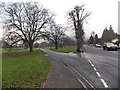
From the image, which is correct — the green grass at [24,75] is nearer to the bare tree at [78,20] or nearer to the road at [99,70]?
the road at [99,70]

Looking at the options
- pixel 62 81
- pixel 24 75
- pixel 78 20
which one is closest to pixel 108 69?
pixel 62 81

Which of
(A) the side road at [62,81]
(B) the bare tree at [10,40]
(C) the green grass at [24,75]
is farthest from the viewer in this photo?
(B) the bare tree at [10,40]

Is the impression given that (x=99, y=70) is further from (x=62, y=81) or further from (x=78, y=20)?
(x=78, y=20)

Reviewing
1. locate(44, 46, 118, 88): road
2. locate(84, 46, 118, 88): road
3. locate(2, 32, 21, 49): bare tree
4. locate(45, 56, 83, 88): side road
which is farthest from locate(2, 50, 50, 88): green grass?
locate(2, 32, 21, 49): bare tree

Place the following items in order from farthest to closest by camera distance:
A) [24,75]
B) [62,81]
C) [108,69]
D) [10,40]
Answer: [10,40] → [108,69] → [24,75] → [62,81]

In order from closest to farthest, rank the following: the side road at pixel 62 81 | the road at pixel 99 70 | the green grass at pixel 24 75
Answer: the side road at pixel 62 81
the road at pixel 99 70
the green grass at pixel 24 75

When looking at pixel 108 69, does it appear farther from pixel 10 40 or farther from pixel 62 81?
pixel 10 40

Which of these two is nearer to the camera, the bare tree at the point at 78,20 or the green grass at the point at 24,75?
the green grass at the point at 24,75

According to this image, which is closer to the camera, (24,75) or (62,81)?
(62,81)

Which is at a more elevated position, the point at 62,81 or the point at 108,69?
the point at 108,69

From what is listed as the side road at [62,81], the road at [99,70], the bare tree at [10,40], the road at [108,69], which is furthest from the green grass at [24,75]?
the bare tree at [10,40]

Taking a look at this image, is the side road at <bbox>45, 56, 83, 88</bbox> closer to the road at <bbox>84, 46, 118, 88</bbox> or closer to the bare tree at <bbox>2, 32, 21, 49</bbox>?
the road at <bbox>84, 46, 118, 88</bbox>

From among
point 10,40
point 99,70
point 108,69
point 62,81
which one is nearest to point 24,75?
point 62,81

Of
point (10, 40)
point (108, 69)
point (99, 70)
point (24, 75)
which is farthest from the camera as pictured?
point (10, 40)
